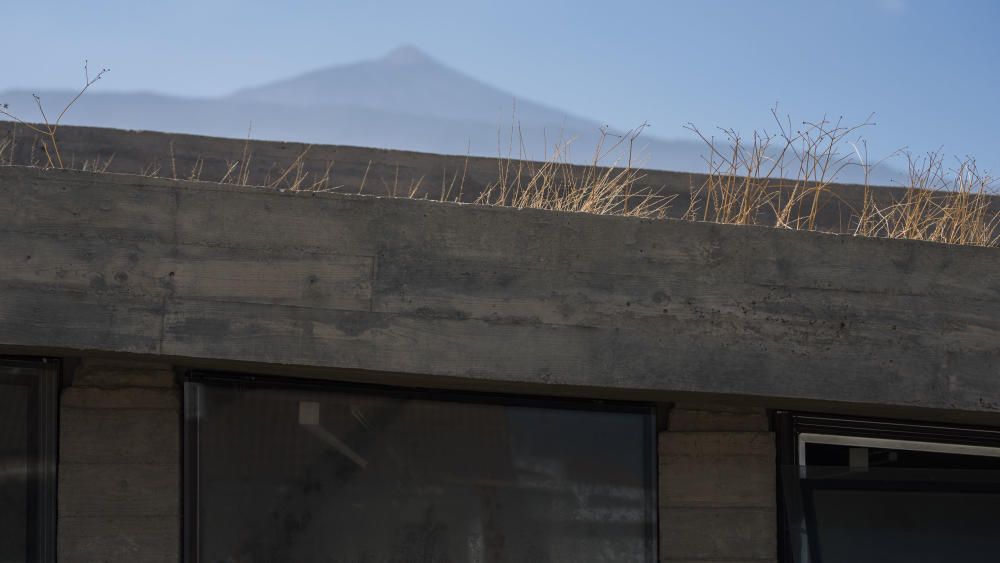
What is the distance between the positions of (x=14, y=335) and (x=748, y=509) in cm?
341

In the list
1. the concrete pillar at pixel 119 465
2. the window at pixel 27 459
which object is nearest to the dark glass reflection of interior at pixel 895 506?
the concrete pillar at pixel 119 465

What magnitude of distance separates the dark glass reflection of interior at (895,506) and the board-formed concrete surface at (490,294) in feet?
2.74

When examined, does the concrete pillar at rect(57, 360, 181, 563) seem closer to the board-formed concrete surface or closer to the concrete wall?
→ the concrete wall

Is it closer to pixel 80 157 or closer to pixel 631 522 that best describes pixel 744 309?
pixel 631 522

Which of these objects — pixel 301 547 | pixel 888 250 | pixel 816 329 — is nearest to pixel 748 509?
pixel 816 329

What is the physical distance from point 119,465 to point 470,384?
1.65 metres

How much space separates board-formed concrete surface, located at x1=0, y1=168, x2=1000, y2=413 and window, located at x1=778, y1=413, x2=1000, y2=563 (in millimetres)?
770

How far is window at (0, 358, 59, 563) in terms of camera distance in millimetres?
4914

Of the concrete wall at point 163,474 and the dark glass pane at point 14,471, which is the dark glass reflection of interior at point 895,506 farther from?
the dark glass pane at point 14,471

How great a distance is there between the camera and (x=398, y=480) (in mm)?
5160

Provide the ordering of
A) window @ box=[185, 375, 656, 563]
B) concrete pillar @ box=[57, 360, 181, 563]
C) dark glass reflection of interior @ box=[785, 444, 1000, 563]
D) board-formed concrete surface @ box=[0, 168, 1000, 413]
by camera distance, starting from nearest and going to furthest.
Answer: board-formed concrete surface @ box=[0, 168, 1000, 413] → concrete pillar @ box=[57, 360, 181, 563] → window @ box=[185, 375, 656, 563] → dark glass reflection of interior @ box=[785, 444, 1000, 563]

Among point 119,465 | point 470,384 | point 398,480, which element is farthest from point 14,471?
point 470,384

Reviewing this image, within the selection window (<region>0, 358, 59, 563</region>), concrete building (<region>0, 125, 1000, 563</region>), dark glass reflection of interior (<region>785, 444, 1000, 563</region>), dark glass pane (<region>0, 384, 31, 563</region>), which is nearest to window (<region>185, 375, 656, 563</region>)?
concrete building (<region>0, 125, 1000, 563</region>)

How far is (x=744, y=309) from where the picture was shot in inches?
184
